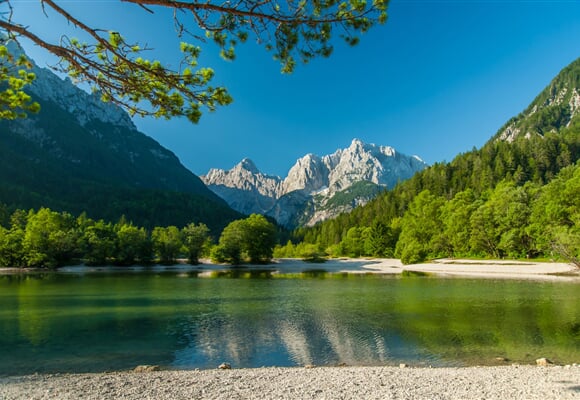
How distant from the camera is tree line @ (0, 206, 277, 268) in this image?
86.1 meters

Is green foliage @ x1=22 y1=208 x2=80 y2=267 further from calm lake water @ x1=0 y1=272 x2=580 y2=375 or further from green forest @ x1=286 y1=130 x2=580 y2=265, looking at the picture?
green forest @ x1=286 y1=130 x2=580 y2=265

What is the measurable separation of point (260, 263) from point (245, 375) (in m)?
97.6

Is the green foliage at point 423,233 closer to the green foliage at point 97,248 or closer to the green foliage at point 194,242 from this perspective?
the green foliage at point 194,242

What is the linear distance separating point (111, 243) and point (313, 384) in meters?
96.0

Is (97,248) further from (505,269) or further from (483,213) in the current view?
(483,213)

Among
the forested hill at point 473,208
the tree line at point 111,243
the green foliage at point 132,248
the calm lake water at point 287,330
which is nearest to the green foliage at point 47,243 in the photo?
the tree line at point 111,243

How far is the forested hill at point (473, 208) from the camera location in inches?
2840

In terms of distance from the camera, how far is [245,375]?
43.1 feet

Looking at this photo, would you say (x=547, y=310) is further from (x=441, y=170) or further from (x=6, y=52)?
(x=441, y=170)

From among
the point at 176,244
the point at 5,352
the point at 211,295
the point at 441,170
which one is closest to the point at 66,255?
the point at 176,244

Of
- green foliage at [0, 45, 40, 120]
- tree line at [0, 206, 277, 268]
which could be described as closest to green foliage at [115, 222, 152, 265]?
tree line at [0, 206, 277, 268]

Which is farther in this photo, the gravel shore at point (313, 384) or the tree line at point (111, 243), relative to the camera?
the tree line at point (111, 243)

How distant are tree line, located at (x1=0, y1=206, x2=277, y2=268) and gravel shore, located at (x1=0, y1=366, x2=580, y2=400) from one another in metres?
Answer: 88.4

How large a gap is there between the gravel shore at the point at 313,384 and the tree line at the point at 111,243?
88382 millimetres
